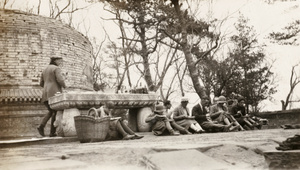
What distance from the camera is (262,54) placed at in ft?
61.7

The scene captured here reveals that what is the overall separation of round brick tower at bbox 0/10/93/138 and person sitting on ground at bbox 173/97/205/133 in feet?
32.2

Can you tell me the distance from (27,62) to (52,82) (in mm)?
10260

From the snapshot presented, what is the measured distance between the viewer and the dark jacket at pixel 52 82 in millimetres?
6594

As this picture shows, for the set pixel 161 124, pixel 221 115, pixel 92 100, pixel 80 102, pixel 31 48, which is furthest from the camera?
pixel 31 48

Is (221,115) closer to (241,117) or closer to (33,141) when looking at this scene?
(241,117)

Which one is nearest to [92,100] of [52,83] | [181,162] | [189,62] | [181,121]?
[52,83]

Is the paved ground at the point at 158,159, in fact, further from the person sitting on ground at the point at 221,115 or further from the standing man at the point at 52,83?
the person sitting on ground at the point at 221,115

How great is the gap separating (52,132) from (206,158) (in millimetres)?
4440

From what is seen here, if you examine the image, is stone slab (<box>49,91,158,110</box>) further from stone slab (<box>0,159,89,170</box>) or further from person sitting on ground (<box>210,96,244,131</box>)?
stone slab (<box>0,159,89,170</box>)

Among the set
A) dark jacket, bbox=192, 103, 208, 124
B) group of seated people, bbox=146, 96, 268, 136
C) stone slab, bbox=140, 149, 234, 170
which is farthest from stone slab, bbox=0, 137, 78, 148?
dark jacket, bbox=192, 103, 208, 124

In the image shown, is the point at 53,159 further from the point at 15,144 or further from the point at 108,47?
the point at 108,47

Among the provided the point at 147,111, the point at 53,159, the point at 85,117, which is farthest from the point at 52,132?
the point at 53,159

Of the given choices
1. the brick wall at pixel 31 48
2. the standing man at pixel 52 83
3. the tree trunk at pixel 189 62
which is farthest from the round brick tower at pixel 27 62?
the standing man at pixel 52 83

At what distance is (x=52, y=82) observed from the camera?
6.69 metres
